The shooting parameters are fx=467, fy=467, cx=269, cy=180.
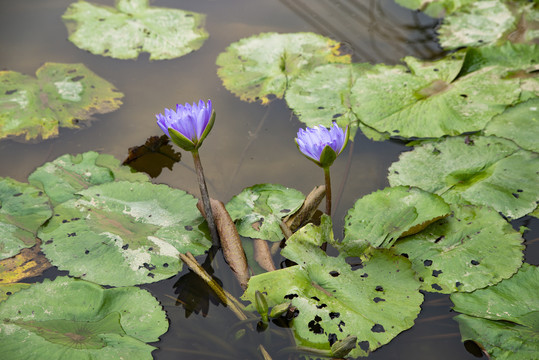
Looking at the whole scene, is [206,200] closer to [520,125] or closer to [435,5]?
[520,125]

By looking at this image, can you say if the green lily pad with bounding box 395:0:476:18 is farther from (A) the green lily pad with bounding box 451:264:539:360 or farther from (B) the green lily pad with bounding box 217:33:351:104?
(A) the green lily pad with bounding box 451:264:539:360

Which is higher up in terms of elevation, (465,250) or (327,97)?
(327,97)

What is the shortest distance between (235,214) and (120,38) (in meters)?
2.06

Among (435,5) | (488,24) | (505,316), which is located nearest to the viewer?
(505,316)

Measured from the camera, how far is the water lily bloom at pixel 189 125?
1.94m

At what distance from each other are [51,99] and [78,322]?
1.78 metres

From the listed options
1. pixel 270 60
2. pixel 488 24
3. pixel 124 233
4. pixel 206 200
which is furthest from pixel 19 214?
pixel 488 24

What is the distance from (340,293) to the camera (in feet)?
6.44

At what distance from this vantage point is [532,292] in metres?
1.97

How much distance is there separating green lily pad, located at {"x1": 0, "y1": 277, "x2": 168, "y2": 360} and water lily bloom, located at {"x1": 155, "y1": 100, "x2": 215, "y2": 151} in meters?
0.70

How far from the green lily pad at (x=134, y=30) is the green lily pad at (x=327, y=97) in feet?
3.30

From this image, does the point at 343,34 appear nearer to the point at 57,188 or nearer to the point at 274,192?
the point at 274,192

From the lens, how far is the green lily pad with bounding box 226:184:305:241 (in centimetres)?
229

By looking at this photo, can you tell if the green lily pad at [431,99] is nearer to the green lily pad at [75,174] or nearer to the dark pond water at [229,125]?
the dark pond water at [229,125]
